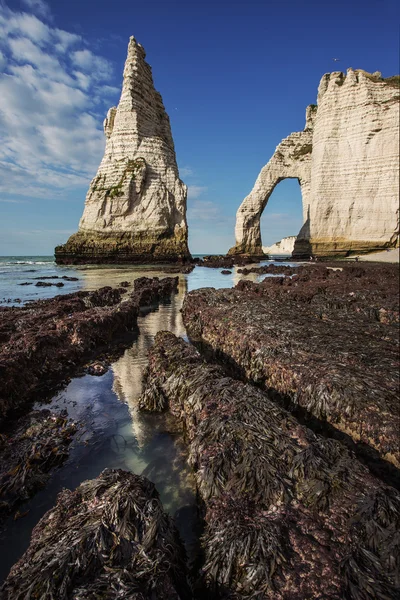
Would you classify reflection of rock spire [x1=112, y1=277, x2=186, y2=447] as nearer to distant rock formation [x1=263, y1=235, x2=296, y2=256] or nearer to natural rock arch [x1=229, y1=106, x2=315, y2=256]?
natural rock arch [x1=229, y1=106, x2=315, y2=256]

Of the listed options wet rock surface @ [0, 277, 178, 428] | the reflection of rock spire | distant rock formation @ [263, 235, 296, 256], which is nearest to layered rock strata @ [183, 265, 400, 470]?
the reflection of rock spire

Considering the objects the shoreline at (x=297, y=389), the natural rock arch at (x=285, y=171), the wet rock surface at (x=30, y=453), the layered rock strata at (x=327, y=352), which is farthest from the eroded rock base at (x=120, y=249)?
the wet rock surface at (x=30, y=453)

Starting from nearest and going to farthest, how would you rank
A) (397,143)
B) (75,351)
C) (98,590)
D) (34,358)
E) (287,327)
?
(98,590), (34,358), (287,327), (75,351), (397,143)

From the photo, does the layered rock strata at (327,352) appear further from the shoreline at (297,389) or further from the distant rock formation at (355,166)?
the distant rock formation at (355,166)

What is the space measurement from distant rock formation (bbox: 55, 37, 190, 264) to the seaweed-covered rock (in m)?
38.5

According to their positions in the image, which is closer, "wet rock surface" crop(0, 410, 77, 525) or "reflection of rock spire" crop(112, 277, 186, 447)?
"wet rock surface" crop(0, 410, 77, 525)

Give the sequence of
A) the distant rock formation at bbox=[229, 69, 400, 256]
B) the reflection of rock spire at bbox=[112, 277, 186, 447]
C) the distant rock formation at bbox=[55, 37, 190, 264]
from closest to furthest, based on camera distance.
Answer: the reflection of rock spire at bbox=[112, 277, 186, 447]
the distant rock formation at bbox=[229, 69, 400, 256]
the distant rock formation at bbox=[55, 37, 190, 264]

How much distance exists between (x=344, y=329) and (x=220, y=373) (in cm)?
278

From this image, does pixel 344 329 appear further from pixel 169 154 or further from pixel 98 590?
pixel 169 154

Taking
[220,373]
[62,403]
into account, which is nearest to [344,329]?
[220,373]

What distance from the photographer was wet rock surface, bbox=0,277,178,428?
14.4ft

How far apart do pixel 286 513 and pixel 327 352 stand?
2811 millimetres

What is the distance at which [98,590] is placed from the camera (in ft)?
A: 4.75

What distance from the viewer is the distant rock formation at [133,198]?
38.2 m
